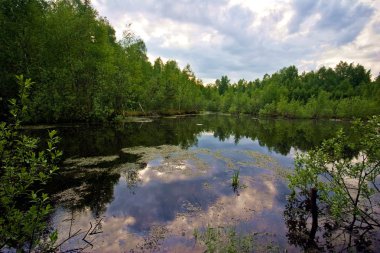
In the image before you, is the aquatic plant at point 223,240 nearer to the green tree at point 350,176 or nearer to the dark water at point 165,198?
the dark water at point 165,198

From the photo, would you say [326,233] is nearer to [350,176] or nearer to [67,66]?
[350,176]

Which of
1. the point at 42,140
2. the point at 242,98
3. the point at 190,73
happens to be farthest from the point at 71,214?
the point at 242,98

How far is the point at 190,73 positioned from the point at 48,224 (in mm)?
104110

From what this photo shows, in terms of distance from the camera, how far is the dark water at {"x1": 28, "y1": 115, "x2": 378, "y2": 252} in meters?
9.48

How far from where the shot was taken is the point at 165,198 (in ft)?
44.4

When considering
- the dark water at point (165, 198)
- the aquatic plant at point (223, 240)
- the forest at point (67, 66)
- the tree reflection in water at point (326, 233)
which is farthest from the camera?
the forest at point (67, 66)

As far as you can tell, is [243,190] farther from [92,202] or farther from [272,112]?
[272,112]

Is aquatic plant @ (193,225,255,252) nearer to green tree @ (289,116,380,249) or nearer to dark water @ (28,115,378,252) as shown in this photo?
dark water @ (28,115,378,252)

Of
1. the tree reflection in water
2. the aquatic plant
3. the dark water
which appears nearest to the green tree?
the tree reflection in water

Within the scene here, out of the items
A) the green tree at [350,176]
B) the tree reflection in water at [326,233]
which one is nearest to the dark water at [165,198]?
the tree reflection in water at [326,233]

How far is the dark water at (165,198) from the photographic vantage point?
31.1 feet

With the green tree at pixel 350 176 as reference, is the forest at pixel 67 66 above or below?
above

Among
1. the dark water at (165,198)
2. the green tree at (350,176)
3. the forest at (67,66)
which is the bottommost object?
the dark water at (165,198)

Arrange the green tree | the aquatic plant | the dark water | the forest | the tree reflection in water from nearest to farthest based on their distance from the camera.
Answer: the aquatic plant → the tree reflection in water → the dark water → the green tree → the forest
